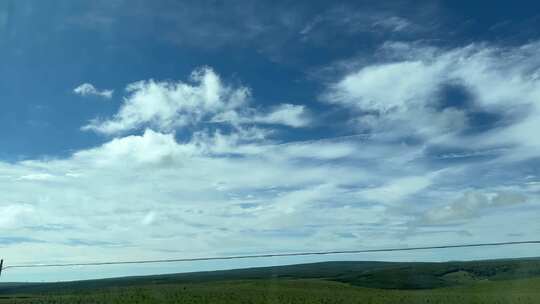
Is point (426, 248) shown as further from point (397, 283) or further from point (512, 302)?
point (397, 283)

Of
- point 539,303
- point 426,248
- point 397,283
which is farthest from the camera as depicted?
point 397,283

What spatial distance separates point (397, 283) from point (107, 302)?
279 ft

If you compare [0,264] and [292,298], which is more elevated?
[0,264]

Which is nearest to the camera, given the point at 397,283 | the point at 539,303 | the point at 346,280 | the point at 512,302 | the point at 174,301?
the point at 539,303

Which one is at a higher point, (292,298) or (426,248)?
(426,248)

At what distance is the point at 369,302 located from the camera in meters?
45.3

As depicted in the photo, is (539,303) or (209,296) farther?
(209,296)

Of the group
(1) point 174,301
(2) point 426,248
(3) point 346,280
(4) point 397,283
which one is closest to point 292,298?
(1) point 174,301

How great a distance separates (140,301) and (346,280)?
103 m

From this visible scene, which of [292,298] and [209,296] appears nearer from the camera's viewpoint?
[292,298]

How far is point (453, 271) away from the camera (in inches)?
6102

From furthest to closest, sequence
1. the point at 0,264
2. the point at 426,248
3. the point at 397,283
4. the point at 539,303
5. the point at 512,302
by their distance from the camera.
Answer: the point at 397,283 → the point at 512,302 → the point at 539,303 → the point at 0,264 → the point at 426,248

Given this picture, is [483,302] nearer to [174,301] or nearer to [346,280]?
[174,301]

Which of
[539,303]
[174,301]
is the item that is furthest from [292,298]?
[539,303]
